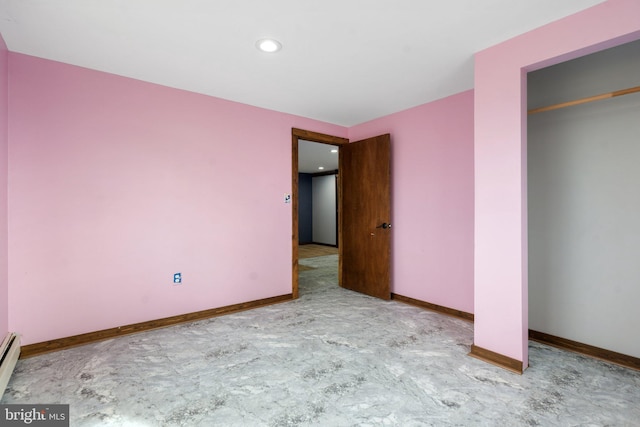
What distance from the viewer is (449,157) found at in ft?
11.3

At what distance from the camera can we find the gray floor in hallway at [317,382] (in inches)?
68.2

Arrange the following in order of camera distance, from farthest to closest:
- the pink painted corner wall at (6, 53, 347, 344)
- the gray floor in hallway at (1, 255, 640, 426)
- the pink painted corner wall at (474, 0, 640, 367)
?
the pink painted corner wall at (6, 53, 347, 344), the pink painted corner wall at (474, 0, 640, 367), the gray floor in hallway at (1, 255, 640, 426)

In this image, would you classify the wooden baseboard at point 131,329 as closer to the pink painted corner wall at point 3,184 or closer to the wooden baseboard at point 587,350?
the pink painted corner wall at point 3,184

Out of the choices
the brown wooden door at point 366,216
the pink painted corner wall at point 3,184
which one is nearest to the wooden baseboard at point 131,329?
the pink painted corner wall at point 3,184

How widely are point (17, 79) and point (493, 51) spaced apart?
3777 mm

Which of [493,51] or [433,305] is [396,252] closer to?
[433,305]

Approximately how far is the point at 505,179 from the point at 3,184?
12.4 ft

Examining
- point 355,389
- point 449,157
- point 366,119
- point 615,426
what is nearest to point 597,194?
point 449,157

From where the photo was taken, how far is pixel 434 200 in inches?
142

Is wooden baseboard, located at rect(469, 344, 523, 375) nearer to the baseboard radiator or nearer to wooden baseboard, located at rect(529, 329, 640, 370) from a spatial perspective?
wooden baseboard, located at rect(529, 329, 640, 370)

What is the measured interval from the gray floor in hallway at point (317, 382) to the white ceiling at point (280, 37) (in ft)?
8.02

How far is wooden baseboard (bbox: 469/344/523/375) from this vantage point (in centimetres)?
218

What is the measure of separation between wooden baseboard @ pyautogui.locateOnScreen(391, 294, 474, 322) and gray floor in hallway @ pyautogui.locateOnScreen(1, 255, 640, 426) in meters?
0.31

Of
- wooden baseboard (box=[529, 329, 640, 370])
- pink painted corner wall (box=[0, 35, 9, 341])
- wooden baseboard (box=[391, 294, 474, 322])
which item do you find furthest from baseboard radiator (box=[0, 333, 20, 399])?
wooden baseboard (box=[529, 329, 640, 370])
